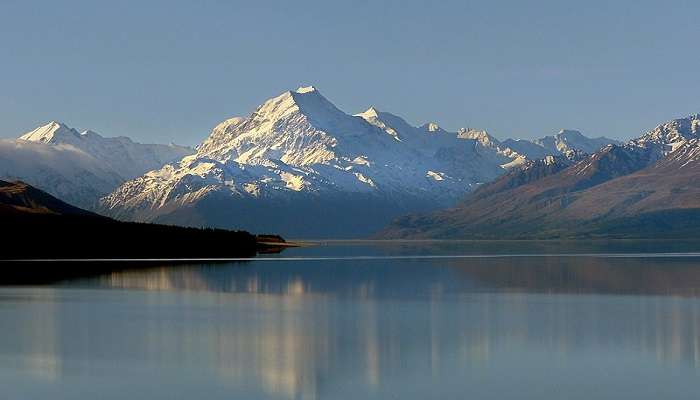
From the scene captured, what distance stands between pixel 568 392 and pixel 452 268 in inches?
4673

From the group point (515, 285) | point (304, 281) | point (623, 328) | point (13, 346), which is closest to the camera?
point (13, 346)

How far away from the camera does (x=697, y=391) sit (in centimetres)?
5366

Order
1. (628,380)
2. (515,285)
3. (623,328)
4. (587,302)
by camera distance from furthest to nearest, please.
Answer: (515,285)
(587,302)
(623,328)
(628,380)

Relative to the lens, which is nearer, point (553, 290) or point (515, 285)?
point (553, 290)

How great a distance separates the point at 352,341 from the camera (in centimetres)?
7131

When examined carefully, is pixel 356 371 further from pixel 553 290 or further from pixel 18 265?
pixel 18 265

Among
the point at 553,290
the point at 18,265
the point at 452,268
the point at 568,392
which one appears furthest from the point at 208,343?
the point at 18,265

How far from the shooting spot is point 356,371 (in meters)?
59.7

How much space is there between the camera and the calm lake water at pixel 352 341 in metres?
55.2

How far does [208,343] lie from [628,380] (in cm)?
2657

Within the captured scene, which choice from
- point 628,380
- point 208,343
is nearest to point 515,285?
point 208,343

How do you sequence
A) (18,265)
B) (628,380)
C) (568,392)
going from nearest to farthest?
1. (568,392)
2. (628,380)
3. (18,265)

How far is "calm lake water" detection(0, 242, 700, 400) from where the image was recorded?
55156 millimetres

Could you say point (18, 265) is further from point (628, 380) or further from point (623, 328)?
point (628, 380)
